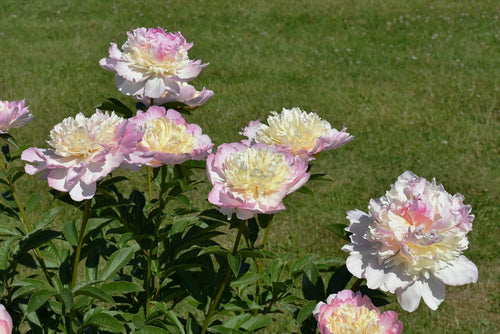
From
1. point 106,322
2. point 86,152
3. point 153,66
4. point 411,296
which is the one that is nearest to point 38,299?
point 106,322

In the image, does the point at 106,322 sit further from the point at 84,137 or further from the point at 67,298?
the point at 84,137

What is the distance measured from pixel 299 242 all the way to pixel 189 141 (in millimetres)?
2247

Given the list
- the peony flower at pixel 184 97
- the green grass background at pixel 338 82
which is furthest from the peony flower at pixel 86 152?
the green grass background at pixel 338 82

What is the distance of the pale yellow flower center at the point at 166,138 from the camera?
1243mm

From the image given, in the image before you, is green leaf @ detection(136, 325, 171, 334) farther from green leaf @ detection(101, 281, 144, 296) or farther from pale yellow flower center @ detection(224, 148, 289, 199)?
pale yellow flower center @ detection(224, 148, 289, 199)

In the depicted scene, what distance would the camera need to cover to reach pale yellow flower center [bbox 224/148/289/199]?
1.10m

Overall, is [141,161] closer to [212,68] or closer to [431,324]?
[431,324]

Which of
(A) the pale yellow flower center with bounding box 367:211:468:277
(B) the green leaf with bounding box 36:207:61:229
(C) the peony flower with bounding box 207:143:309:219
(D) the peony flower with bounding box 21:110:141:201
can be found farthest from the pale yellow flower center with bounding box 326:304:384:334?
(B) the green leaf with bounding box 36:207:61:229

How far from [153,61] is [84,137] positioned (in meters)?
0.35

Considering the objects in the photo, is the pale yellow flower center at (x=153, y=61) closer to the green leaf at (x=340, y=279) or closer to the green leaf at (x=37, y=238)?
the green leaf at (x=37, y=238)

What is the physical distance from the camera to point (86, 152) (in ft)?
3.66

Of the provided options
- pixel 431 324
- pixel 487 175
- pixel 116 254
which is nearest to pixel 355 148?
pixel 487 175

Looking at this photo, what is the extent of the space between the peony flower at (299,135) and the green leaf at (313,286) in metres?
0.25

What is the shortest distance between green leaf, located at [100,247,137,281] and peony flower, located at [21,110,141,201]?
0.30 meters
